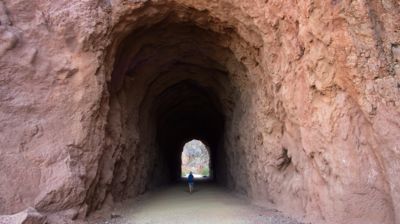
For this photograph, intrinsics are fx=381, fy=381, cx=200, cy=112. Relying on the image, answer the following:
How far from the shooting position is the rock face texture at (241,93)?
19.1 feet

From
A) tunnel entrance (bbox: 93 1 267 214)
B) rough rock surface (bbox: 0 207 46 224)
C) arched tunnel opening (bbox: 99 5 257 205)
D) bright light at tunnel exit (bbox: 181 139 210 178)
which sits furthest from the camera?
bright light at tunnel exit (bbox: 181 139 210 178)

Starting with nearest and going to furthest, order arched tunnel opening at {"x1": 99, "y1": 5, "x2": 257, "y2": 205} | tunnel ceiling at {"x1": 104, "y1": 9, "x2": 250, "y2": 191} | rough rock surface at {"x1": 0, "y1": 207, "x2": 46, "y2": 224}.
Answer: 1. rough rock surface at {"x1": 0, "y1": 207, "x2": 46, "y2": 224}
2. arched tunnel opening at {"x1": 99, "y1": 5, "x2": 257, "y2": 205}
3. tunnel ceiling at {"x1": 104, "y1": 9, "x2": 250, "y2": 191}

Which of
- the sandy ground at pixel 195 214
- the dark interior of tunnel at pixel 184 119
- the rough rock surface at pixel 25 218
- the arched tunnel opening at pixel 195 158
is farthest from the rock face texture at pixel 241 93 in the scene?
the arched tunnel opening at pixel 195 158

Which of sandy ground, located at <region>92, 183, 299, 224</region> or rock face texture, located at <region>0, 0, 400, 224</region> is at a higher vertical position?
rock face texture, located at <region>0, 0, 400, 224</region>

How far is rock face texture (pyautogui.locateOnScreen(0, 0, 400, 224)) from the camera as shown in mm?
5824

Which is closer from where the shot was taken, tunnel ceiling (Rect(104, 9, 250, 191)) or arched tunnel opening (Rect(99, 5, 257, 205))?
arched tunnel opening (Rect(99, 5, 257, 205))

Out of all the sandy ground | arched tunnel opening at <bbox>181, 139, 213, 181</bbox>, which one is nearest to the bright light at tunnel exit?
arched tunnel opening at <bbox>181, 139, 213, 181</bbox>

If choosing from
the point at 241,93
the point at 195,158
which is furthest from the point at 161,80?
the point at 195,158

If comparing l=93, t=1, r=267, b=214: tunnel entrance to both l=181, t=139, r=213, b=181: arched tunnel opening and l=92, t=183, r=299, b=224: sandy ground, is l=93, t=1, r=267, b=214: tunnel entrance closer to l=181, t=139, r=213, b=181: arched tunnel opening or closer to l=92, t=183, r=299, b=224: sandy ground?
l=92, t=183, r=299, b=224: sandy ground

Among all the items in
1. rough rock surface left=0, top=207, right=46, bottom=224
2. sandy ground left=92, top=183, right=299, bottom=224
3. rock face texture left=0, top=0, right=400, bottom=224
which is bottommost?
sandy ground left=92, top=183, right=299, bottom=224

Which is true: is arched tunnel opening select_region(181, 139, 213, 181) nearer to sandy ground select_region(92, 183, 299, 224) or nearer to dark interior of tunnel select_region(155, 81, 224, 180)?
dark interior of tunnel select_region(155, 81, 224, 180)

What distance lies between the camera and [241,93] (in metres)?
11.7

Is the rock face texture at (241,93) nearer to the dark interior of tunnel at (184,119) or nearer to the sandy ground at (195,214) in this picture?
the sandy ground at (195,214)

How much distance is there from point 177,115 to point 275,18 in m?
11.8
